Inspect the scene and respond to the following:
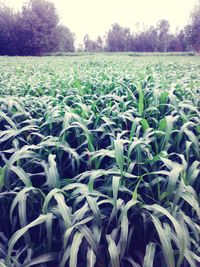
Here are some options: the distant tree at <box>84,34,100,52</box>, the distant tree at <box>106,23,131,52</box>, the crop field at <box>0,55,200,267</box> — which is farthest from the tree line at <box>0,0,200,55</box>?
the crop field at <box>0,55,200,267</box>

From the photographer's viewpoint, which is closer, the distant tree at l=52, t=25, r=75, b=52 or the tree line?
the tree line

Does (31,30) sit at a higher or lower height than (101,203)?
higher

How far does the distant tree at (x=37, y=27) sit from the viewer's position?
41250 mm

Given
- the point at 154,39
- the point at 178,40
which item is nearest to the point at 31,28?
the point at 154,39

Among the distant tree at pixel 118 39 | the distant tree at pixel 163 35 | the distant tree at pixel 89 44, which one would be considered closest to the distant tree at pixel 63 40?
the distant tree at pixel 89 44

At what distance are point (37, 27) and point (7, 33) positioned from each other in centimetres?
470

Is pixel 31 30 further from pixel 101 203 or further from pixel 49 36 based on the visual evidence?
pixel 101 203

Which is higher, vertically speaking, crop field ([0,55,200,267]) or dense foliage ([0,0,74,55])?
dense foliage ([0,0,74,55])

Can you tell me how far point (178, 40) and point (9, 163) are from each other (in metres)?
54.0

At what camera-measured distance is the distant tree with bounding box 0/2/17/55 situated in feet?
134

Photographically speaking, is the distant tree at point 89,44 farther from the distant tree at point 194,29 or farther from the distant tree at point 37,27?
the distant tree at point 194,29

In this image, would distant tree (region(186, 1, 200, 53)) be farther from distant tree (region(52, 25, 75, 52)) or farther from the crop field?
the crop field

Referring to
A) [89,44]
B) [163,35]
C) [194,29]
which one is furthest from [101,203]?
[89,44]

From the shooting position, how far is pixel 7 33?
4109 centimetres
